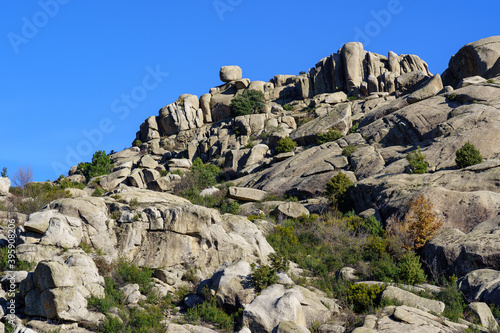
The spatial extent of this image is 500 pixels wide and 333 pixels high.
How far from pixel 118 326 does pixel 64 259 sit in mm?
4340

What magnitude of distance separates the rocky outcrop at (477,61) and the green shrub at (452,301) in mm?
36974

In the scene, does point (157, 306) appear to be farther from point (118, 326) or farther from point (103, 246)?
point (103, 246)

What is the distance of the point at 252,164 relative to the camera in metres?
45.9

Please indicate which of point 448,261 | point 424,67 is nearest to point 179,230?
point 448,261

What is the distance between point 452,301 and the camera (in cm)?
1781

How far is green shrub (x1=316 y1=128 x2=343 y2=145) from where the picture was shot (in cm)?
4453

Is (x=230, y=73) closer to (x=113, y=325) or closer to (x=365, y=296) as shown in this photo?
(x=365, y=296)

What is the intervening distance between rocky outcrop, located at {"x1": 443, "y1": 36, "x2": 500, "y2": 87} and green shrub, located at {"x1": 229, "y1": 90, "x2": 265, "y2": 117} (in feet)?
75.7

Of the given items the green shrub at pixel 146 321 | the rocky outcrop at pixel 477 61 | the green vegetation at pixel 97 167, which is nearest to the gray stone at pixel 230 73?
the green vegetation at pixel 97 167

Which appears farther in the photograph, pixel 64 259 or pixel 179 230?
pixel 179 230

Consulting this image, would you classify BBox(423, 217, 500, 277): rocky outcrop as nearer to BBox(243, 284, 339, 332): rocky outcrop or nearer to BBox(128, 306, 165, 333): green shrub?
BBox(243, 284, 339, 332): rocky outcrop

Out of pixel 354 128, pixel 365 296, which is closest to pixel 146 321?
pixel 365 296

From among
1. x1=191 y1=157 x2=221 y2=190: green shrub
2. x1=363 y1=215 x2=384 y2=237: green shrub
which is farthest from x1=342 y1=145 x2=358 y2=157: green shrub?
x1=191 y1=157 x2=221 y2=190: green shrub

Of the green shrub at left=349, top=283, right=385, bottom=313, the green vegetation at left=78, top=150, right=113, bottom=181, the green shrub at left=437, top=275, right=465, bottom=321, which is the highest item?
the green vegetation at left=78, top=150, right=113, bottom=181
